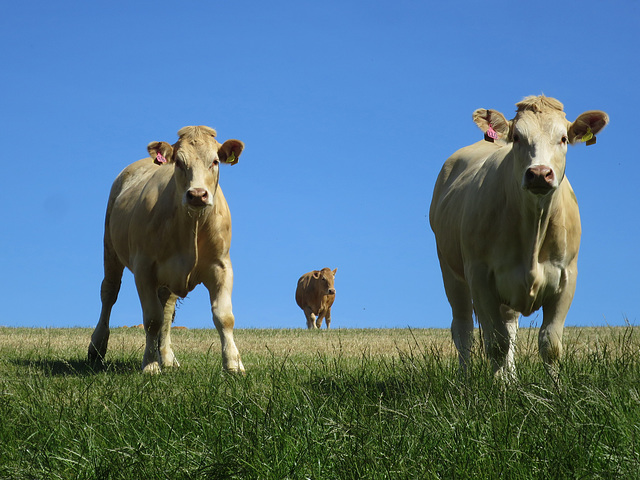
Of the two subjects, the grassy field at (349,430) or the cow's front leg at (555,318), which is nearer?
the grassy field at (349,430)

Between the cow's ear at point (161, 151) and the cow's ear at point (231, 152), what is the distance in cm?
51

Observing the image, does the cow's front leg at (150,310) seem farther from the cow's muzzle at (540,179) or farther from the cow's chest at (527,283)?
the cow's muzzle at (540,179)

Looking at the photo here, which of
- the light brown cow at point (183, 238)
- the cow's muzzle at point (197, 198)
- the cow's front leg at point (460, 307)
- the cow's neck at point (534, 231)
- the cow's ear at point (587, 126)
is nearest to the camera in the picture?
the cow's neck at point (534, 231)

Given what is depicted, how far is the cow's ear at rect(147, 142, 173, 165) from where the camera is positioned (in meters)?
7.49

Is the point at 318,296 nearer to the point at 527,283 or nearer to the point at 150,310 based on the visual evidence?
the point at 150,310

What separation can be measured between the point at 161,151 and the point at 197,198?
3.21ft

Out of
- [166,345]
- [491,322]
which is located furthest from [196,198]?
[491,322]

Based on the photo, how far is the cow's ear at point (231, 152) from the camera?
300 inches

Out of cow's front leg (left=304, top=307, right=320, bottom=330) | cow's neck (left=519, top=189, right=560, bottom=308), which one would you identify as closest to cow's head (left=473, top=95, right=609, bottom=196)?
cow's neck (left=519, top=189, right=560, bottom=308)

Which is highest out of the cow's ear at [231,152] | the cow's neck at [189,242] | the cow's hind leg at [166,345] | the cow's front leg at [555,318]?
the cow's ear at [231,152]

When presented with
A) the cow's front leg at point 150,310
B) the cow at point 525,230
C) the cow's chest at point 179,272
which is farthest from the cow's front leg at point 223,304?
the cow at point 525,230

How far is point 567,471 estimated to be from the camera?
2994 millimetres

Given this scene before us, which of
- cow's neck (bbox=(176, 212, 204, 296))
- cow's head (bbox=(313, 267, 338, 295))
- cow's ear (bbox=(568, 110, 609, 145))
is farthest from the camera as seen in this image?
cow's head (bbox=(313, 267, 338, 295))

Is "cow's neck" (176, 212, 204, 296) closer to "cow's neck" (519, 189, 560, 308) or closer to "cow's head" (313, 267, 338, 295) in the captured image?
"cow's neck" (519, 189, 560, 308)
